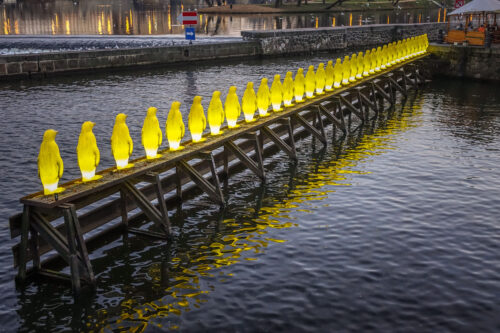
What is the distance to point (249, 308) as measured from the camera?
31.0 ft

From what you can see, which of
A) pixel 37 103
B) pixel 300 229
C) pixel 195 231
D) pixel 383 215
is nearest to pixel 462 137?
pixel 383 215

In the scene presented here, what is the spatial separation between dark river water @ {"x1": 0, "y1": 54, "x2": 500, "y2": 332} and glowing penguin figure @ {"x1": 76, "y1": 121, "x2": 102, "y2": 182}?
1971mm

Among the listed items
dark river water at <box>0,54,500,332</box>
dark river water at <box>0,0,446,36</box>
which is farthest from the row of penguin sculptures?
dark river water at <box>0,0,446,36</box>

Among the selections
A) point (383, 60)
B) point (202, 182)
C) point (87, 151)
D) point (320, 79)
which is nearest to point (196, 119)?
point (202, 182)

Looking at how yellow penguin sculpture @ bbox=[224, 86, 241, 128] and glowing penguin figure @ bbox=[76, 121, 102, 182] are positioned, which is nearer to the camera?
glowing penguin figure @ bbox=[76, 121, 102, 182]

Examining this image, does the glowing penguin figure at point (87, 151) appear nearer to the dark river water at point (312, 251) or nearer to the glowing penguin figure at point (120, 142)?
the glowing penguin figure at point (120, 142)

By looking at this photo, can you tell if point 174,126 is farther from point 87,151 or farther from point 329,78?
point 329,78

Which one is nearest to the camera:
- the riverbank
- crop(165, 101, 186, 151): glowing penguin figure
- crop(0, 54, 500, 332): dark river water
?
crop(0, 54, 500, 332): dark river water

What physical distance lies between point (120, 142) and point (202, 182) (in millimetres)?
2828

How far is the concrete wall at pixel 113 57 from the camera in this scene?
33.7 meters

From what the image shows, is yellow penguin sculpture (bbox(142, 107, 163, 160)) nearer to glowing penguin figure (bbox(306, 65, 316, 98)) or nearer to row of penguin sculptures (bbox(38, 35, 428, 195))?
row of penguin sculptures (bbox(38, 35, 428, 195))

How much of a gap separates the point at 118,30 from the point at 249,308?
6460 centimetres

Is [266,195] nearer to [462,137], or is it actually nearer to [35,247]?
[35,247]

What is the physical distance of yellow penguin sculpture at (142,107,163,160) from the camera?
11956 mm
